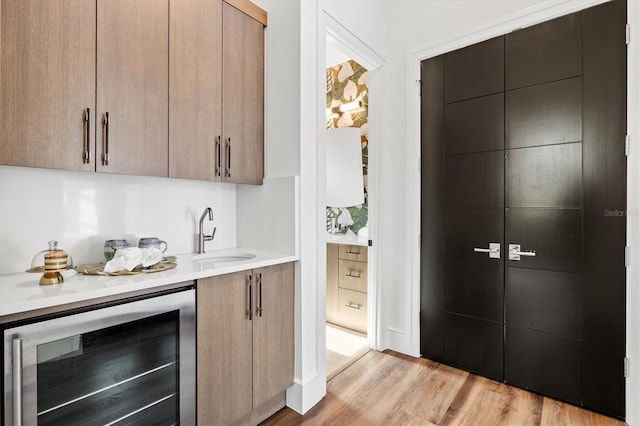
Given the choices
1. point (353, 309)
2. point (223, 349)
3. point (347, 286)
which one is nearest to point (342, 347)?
point (353, 309)

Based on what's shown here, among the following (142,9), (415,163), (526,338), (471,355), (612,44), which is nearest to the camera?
(142,9)

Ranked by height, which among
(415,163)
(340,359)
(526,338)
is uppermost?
(415,163)

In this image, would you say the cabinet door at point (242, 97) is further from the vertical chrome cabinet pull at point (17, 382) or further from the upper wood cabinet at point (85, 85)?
the vertical chrome cabinet pull at point (17, 382)

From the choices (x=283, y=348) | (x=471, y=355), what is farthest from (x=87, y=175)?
(x=471, y=355)

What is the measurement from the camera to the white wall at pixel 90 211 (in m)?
1.37

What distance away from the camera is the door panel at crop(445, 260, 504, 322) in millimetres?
2250

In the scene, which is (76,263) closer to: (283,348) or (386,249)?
(283,348)

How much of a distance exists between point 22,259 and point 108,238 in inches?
13.2

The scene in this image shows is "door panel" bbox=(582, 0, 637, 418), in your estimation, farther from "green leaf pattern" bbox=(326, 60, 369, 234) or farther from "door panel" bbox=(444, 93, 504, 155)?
"green leaf pattern" bbox=(326, 60, 369, 234)

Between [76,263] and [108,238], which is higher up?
[108,238]

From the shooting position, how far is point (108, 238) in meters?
1.64

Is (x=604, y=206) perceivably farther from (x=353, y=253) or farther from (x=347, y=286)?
(x=347, y=286)

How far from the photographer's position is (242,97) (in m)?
1.98

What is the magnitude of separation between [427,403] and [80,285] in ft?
6.60
